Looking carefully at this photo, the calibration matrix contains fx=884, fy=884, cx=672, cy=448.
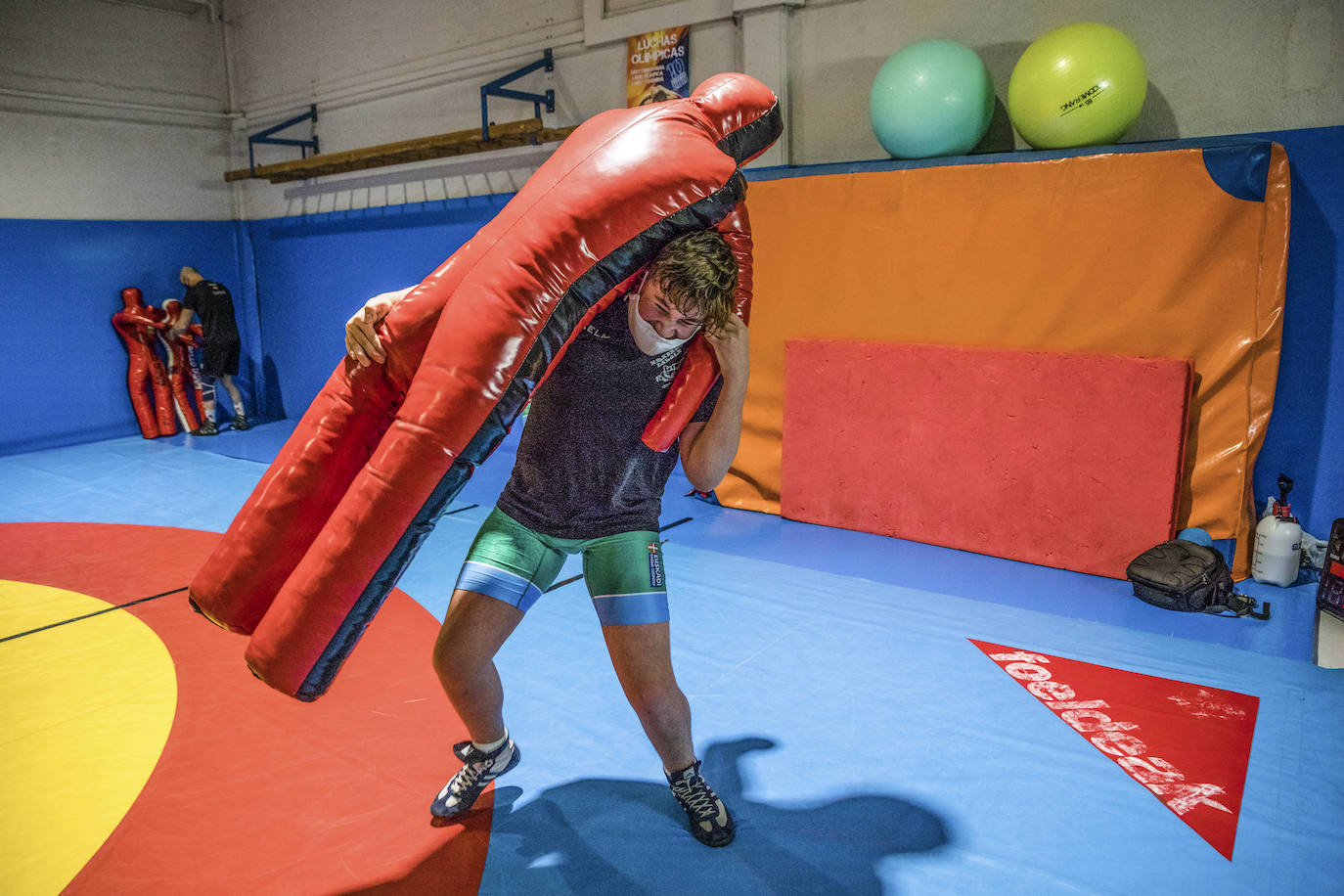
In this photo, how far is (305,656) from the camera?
1.92m

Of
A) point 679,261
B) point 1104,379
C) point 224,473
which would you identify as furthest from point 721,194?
point 224,473

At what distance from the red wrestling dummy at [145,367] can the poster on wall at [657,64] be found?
17.0 feet

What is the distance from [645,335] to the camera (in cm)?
210

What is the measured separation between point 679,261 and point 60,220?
8521 mm

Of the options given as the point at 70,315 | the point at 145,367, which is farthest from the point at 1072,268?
the point at 70,315

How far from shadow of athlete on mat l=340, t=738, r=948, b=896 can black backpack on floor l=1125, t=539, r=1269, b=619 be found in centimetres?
206

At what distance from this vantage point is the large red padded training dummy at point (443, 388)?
1.86 metres

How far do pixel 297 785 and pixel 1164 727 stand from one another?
2.75 metres

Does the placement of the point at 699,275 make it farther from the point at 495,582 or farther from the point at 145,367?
the point at 145,367

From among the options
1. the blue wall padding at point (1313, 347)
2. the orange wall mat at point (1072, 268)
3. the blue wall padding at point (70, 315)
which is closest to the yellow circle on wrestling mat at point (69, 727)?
the orange wall mat at point (1072, 268)

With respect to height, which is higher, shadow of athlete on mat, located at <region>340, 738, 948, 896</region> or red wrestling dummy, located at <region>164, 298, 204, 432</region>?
red wrestling dummy, located at <region>164, 298, 204, 432</region>

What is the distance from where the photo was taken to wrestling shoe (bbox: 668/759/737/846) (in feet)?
7.66

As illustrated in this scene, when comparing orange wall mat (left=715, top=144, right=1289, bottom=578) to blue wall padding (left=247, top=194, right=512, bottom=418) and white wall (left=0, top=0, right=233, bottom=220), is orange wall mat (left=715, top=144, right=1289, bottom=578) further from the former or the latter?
white wall (left=0, top=0, right=233, bottom=220)

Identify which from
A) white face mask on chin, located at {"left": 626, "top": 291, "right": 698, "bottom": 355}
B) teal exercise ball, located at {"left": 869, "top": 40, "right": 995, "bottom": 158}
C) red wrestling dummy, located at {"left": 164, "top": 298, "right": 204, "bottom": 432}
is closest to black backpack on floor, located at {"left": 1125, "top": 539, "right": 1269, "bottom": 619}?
teal exercise ball, located at {"left": 869, "top": 40, "right": 995, "bottom": 158}
